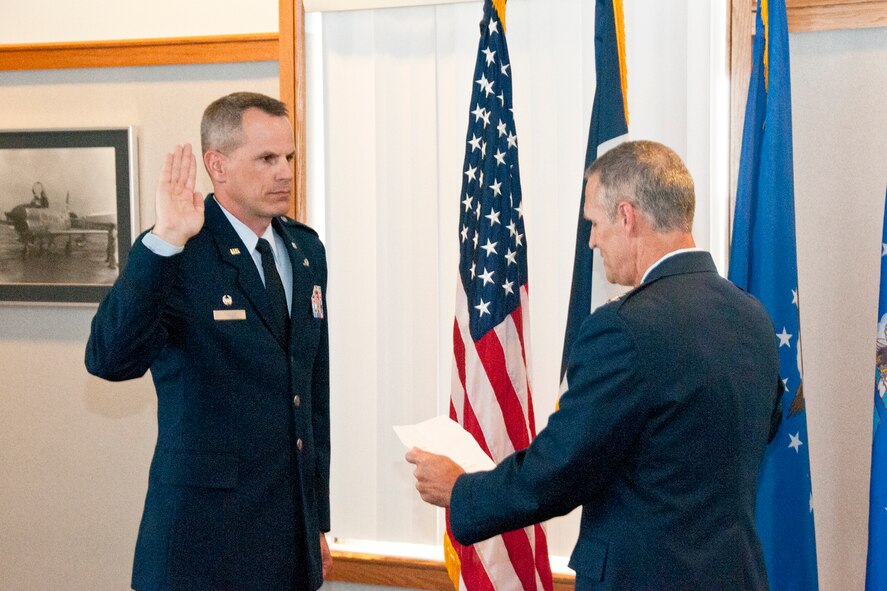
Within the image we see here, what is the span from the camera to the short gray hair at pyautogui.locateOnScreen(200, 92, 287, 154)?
87.7 inches

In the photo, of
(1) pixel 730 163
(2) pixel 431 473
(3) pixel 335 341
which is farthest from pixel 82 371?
(1) pixel 730 163

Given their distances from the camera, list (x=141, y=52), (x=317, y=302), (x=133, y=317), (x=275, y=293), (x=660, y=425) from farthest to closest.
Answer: (x=141, y=52) < (x=317, y=302) < (x=275, y=293) < (x=133, y=317) < (x=660, y=425)

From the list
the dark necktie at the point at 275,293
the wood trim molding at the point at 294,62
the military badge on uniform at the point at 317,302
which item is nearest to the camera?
the dark necktie at the point at 275,293

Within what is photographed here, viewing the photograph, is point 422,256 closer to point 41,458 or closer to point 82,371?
point 82,371

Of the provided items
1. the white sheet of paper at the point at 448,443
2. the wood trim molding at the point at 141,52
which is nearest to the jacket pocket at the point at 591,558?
the white sheet of paper at the point at 448,443

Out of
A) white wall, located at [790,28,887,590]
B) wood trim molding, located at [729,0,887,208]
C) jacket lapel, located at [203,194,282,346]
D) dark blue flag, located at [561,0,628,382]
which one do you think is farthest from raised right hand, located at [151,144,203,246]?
white wall, located at [790,28,887,590]

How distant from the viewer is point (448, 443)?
6.91 feet

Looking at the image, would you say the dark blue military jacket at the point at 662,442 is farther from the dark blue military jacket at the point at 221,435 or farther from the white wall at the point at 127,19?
the white wall at the point at 127,19

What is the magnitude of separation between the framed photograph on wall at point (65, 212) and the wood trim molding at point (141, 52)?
27cm

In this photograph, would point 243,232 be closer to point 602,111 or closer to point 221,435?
point 221,435

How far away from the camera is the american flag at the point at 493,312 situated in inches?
106

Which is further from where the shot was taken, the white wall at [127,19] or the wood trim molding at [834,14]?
the white wall at [127,19]

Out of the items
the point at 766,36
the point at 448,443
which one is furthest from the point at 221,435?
→ the point at 766,36

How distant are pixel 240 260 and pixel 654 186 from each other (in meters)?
0.98
